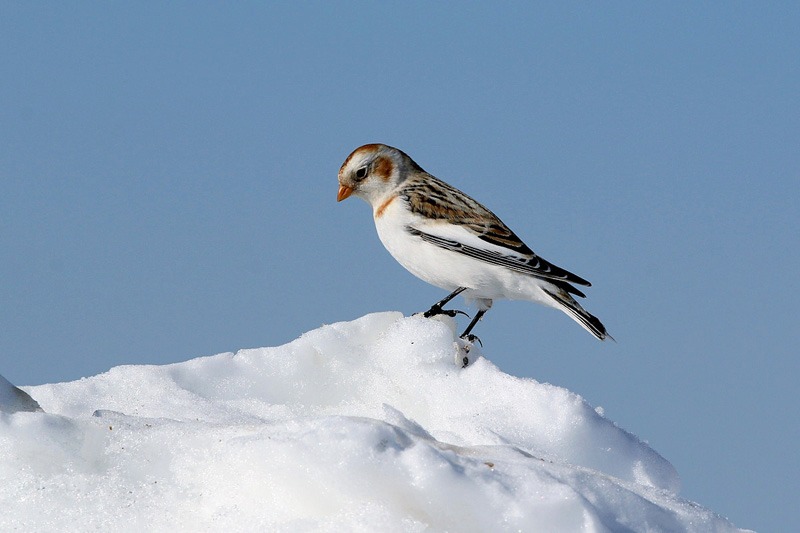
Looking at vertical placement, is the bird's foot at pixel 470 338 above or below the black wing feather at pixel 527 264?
below

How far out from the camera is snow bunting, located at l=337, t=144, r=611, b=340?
6.51m

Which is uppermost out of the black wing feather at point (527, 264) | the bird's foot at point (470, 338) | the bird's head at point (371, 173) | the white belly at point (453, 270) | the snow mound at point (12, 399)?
the bird's head at point (371, 173)

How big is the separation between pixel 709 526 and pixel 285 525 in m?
1.92

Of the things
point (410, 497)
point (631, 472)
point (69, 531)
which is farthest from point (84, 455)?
point (631, 472)

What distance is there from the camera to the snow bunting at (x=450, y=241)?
6.51 metres

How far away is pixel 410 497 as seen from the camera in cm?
315

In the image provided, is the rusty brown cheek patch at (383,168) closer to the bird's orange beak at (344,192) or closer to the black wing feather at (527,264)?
the bird's orange beak at (344,192)

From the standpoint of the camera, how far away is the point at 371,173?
7.15 m

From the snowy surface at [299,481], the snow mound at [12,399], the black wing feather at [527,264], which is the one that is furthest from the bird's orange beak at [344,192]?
the snow mound at [12,399]

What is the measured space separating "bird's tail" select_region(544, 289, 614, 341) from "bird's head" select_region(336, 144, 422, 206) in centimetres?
170

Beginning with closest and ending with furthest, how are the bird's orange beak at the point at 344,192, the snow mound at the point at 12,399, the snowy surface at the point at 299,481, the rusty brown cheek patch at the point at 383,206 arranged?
the snowy surface at the point at 299,481 → the snow mound at the point at 12,399 → the rusty brown cheek patch at the point at 383,206 → the bird's orange beak at the point at 344,192

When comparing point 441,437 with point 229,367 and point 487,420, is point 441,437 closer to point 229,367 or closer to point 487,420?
point 487,420

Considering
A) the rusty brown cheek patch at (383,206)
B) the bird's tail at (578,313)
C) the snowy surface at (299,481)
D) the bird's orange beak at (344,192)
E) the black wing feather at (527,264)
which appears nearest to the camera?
the snowy surface at (299,481)

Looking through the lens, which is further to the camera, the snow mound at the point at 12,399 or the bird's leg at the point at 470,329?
the bird's leg at the point at 470,329
